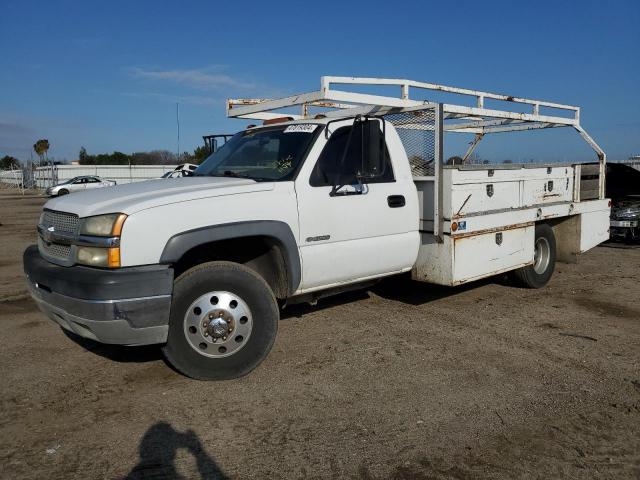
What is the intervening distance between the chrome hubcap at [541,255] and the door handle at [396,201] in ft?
9.40

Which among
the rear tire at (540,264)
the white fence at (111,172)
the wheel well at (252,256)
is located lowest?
the rear tire at (540,264)

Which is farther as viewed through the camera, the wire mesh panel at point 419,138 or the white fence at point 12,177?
the white fence at point 12,177

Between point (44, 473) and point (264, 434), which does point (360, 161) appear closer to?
point (264, 434)

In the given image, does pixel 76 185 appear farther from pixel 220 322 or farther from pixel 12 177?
pixel 220 322

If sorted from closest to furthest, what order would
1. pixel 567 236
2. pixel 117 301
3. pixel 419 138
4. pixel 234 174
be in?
pixel 117 301
pixel 234 174
pixel 419 138
pixel 567 236

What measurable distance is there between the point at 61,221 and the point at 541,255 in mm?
5819

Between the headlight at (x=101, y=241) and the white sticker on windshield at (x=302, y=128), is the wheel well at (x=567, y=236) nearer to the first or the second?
the white sticker on windshield at (x=302, y=128)

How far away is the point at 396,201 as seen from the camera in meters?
5.19

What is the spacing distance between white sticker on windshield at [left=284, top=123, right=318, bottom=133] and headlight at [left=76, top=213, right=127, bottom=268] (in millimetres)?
1879

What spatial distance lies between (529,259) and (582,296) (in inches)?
37.0

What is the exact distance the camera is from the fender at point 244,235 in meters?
3.84

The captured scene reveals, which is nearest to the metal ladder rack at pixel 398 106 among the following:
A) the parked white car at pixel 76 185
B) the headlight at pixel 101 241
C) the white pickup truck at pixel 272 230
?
the white pickup truck at pixel 272 230

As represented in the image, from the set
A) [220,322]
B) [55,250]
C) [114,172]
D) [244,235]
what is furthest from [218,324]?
[114,172]

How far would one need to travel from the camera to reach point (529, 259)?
6695 mm
